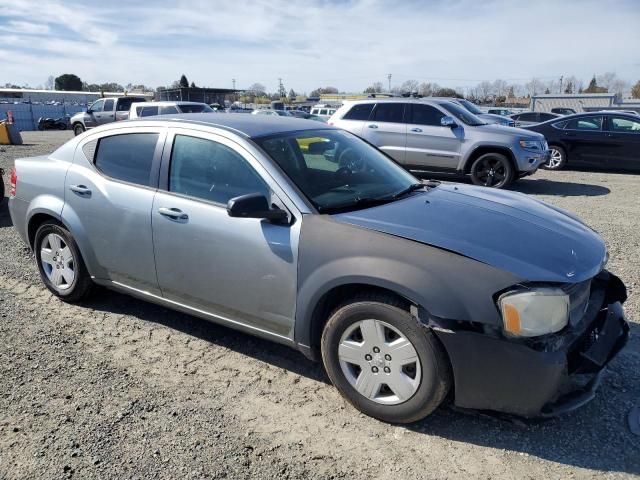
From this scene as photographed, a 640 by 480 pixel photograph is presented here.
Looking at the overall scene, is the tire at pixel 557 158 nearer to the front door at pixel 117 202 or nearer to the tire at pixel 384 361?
the front door at pixel 117 202

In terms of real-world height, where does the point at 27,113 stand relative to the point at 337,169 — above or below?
below

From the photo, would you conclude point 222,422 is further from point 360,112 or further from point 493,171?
point 360,112

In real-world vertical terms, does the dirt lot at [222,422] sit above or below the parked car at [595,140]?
below

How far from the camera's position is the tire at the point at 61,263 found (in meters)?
4.20

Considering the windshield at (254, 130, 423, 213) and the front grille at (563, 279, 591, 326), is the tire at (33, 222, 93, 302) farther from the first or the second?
the front grille at (563, 279, 591, 326)

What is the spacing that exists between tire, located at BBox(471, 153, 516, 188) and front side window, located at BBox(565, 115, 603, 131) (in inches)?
152

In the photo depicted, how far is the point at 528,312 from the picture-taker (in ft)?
8.03

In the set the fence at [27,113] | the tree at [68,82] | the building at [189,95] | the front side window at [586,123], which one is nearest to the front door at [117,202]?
the front side window at [586,123]

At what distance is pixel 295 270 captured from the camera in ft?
9.77

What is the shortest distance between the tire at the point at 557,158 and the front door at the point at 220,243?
11473mm

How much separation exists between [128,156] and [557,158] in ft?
38.6

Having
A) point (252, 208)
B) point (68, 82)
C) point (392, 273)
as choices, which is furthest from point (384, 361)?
point (68, 82)

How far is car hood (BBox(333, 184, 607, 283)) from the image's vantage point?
2.61 m

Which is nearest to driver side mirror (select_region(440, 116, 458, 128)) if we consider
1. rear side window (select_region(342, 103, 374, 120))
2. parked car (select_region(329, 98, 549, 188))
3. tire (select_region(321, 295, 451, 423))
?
parked car (select_region(329, 98, 549, 188))
